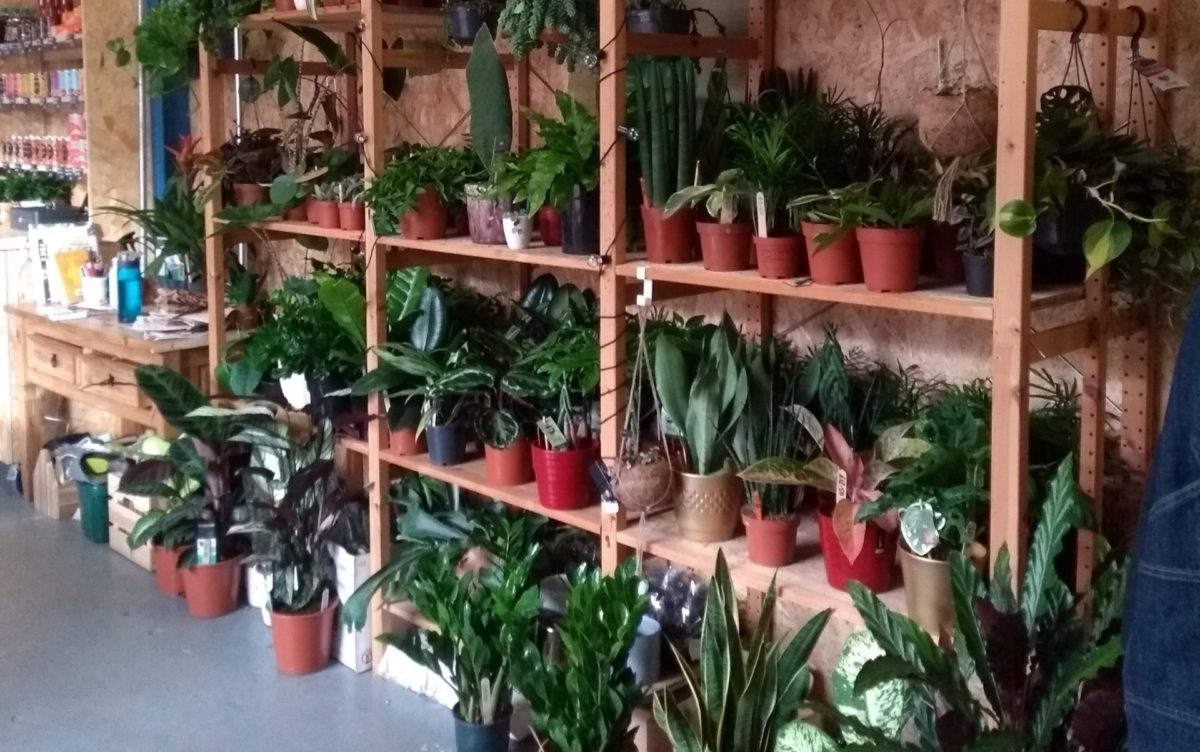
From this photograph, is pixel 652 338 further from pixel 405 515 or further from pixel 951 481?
pixel 405 515

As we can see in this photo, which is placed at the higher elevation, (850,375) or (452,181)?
(452,181)

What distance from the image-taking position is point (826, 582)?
2.21 m

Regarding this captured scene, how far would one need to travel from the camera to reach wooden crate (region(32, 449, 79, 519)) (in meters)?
4.41

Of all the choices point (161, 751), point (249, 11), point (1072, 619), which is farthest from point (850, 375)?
point (249, 11)

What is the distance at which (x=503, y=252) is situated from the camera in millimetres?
2613

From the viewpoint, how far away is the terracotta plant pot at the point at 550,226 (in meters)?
2.64

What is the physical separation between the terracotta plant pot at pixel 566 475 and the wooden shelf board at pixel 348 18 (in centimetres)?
116

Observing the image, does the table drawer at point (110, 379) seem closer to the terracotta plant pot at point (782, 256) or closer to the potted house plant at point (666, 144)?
the potted house plant at point (666, 144)

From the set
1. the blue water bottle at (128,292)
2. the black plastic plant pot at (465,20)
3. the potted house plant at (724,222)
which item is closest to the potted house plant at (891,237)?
the potted house plant at (724,222)

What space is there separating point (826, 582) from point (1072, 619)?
0.47m

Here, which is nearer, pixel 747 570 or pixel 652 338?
pixel 747 570

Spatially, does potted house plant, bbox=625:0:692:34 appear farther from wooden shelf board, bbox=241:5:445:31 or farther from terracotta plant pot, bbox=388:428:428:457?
terracotta plant pot, bbox=388:428:428:457

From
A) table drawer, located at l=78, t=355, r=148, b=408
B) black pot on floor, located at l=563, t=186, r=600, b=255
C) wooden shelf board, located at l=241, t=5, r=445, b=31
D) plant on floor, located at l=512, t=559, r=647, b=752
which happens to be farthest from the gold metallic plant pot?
table drawer, located at l=78, t=355, r=148, b=408

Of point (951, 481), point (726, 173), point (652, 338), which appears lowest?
point (951, 481)
